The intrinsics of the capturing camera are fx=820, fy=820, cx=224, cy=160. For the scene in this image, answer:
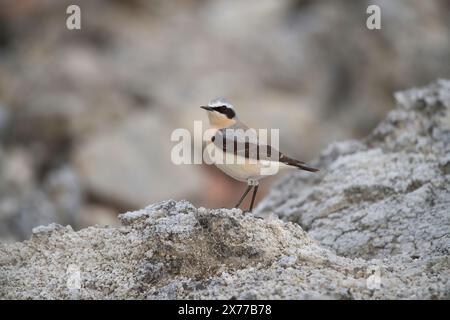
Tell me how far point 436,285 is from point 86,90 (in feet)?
53.7

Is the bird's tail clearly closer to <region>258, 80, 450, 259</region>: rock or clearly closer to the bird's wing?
the bird's wing

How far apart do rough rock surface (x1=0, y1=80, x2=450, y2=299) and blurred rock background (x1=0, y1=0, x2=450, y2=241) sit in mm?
8632

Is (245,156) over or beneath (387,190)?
over

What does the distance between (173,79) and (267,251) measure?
16.0 m

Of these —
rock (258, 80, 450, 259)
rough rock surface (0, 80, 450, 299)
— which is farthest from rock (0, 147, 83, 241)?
rough rock surface (0, 80, 450, 299)

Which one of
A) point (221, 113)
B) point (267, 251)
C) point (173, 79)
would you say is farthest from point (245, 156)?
point (173, 79)

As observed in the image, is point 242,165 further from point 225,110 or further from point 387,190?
point 387,190

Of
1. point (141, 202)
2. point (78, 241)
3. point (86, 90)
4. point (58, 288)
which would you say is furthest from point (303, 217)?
point (86, 90)

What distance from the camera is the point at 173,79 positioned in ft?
68.8

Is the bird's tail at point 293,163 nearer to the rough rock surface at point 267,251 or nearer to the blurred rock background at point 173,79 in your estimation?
the rough rock surface at point 267,251

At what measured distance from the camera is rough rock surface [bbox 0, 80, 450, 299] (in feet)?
16.2

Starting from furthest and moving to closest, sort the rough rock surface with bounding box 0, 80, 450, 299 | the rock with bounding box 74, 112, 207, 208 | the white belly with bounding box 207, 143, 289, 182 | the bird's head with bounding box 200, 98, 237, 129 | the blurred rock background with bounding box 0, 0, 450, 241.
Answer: the blurred rock background with bounding box 0, 0, 450, 241 → the rock with bounding box 74, 112, 207, 208 → the bird's head with bounding box 200, 98, 237, 129 → the white belly with bounding box 207, 143, 289, 182 → the rough rock surface with bounding box 0, 80, 450, 299

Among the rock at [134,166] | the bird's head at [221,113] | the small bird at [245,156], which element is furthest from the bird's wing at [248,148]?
the rock at [134,166]

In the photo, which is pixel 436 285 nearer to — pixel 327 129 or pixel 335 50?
pixel 327 129
